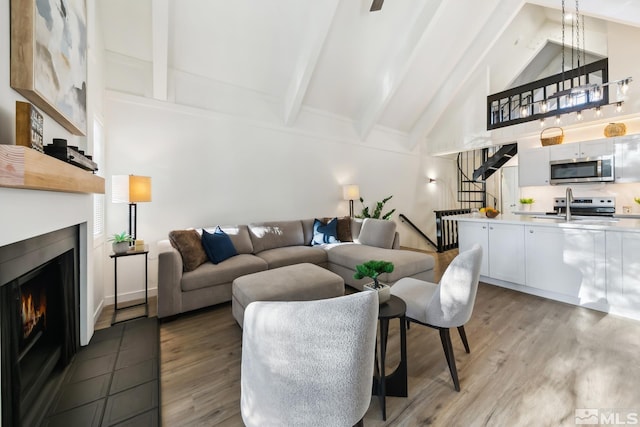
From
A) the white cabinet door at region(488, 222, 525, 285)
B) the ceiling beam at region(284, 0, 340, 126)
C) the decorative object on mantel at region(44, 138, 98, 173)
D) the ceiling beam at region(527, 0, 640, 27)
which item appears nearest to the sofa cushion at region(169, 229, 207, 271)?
the decorative object on mantel at region(44, 138, 98, 173)

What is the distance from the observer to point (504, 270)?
3.28 metres

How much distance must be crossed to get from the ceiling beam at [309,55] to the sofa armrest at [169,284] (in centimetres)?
286

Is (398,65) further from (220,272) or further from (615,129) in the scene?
(220,272)

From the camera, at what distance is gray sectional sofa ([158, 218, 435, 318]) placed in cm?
253

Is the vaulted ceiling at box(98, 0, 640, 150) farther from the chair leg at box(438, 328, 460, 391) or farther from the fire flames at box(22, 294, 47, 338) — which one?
the chair leg at box(438, 328, 460, 391)

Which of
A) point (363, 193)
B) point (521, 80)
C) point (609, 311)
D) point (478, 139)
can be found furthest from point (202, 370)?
point (521, 80)

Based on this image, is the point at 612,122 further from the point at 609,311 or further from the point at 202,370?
the point at 202,370

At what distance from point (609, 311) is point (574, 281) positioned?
1.16 ft

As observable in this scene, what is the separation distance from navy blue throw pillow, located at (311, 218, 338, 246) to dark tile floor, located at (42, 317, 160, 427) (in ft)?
7.87

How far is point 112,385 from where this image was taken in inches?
64.1

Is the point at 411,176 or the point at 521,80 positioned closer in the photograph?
the point at 411,176

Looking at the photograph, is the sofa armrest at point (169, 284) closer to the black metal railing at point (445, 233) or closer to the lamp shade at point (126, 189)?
the lamp shade at point (126, 189)

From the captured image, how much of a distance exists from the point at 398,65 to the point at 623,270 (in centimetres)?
388

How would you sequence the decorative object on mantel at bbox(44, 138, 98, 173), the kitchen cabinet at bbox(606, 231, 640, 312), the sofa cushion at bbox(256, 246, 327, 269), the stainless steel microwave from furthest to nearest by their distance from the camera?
the stainless steel microwave → the sofa cushion at bbox(256, 246, 327, 269) → the kitchen cabinet at bbox(606, 231, 640, 312) → the decorative object on mantel at bbox(44, 138, 98, 173)
